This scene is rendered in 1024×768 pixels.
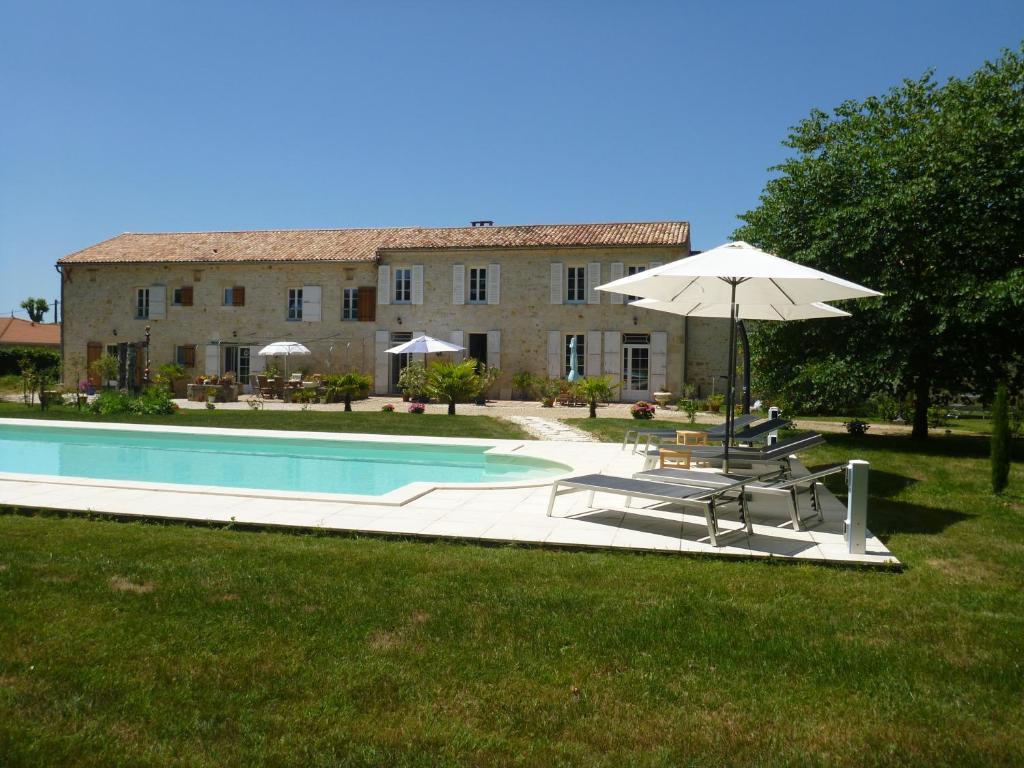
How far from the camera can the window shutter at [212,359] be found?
967 inches

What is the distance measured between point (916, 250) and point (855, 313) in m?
1.31

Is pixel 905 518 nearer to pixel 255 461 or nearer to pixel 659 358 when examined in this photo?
pixel 255 461

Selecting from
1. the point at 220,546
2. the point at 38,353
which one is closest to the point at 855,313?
the point at 220,546

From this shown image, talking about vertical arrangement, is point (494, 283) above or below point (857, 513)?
above

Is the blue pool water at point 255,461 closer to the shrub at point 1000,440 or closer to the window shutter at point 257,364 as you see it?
the shrub at point 1000,440

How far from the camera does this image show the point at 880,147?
1234 centimetres

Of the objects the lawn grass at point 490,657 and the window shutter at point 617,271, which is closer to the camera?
the lawn grass at point 490,657

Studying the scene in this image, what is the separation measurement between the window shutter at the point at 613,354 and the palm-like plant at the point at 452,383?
5892mm

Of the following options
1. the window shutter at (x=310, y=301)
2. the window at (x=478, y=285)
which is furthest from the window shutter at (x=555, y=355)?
the window shutter at (x=310, y=301)

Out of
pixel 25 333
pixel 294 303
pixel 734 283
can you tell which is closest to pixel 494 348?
pixel 294 303

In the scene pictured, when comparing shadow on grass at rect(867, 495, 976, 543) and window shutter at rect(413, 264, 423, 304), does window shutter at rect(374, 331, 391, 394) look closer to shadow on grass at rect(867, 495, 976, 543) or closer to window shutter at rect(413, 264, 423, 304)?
window shutter at rect(413, 264, 423, 304)

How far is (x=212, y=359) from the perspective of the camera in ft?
80.7

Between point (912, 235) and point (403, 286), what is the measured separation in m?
15.7

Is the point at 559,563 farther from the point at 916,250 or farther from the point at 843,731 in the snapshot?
the point at 916,250
